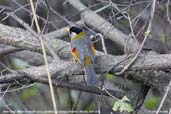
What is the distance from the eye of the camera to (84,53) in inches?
123

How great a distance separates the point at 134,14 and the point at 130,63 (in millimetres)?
1325

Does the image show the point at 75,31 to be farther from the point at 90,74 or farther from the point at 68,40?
the point at 68,40

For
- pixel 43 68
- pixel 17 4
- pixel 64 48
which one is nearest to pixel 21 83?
pixel 43 68

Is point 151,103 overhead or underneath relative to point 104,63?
underneath

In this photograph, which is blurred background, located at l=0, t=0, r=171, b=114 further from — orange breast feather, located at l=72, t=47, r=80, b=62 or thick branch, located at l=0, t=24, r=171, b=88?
orange breast feather, located at l=72, t=47, r=80, b=62

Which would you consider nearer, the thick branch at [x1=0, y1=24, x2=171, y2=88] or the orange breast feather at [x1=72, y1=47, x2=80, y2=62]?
the thick branch at [x1=0, y1=24, x2=171, y2=88]

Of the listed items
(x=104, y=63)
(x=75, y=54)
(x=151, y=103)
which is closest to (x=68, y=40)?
(x=151, y=103)

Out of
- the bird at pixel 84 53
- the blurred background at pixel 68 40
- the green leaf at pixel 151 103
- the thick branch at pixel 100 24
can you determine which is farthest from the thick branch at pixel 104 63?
the green leaf at pixel 151 103

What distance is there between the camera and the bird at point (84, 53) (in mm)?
2994

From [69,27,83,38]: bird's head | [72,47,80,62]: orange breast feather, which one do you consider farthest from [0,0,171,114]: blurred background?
[72,47,80,62]: orange breast feather

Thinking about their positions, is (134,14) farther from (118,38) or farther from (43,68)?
(43,68)

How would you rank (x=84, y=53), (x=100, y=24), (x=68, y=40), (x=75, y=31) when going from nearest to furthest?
(x=84, y=53) < (x=75, y=31) < (x=100, y=24) < (x=68, y=40)

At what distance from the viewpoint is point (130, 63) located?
291 centimetres

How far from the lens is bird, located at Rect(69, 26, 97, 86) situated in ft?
9.82
